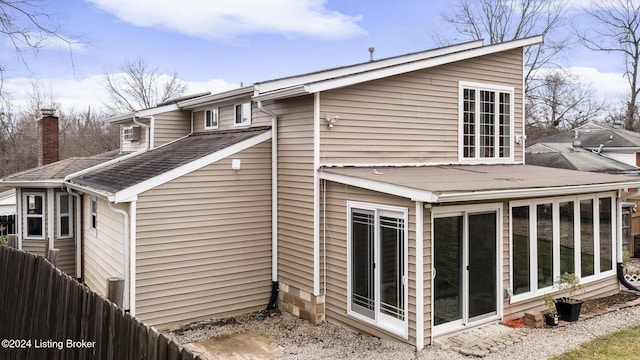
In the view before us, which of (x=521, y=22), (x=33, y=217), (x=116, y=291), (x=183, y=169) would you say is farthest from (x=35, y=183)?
(x=521, y=22)

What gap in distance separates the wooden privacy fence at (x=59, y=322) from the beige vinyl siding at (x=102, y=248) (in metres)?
2.61

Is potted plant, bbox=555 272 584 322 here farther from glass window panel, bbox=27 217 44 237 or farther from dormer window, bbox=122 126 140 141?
glass window panel, bbox=27 217 44 237

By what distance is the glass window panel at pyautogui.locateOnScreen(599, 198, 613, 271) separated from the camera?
33.0ft

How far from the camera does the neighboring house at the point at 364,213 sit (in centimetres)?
759

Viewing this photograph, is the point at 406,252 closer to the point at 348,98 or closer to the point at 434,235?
the point at 434,235

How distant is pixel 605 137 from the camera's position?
2136cm

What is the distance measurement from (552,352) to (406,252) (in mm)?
2477

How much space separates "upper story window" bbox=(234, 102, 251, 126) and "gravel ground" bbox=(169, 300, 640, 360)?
4.38 m

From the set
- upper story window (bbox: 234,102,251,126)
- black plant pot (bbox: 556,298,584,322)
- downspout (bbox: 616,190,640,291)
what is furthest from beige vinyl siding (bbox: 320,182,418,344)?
downspout (bbox: 616,190,640,291)

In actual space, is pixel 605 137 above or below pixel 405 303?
above

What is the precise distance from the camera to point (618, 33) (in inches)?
1139

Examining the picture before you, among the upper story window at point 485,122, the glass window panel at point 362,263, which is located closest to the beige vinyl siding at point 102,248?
the glass window panel at point 362,263

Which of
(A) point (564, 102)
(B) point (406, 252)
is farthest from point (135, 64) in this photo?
(B) point (406, 252)

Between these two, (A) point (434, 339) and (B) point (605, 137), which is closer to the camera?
(A) point (434, 339)
